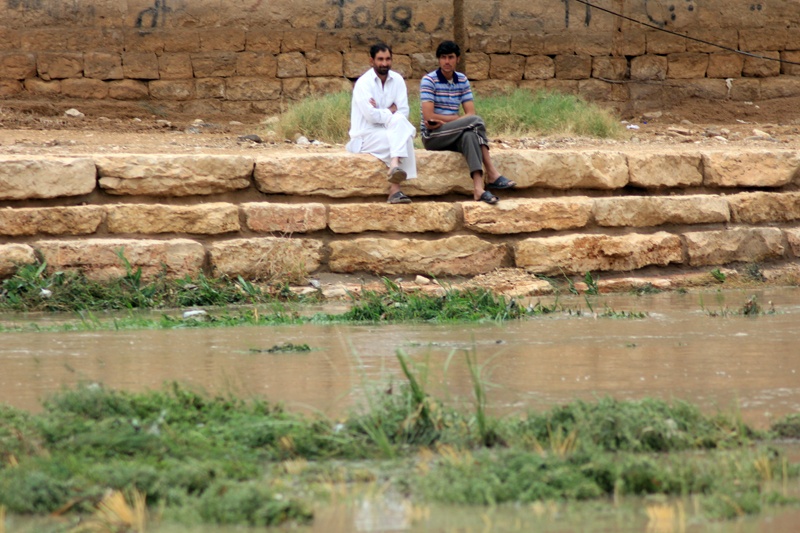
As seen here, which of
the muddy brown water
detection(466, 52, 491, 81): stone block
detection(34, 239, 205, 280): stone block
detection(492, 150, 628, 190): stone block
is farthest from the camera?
detection(466, 52, 491, 81): stone block

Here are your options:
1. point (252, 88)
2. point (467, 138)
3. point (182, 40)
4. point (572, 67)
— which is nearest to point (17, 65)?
point (182, 40)

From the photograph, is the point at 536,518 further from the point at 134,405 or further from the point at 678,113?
the point at 678,113

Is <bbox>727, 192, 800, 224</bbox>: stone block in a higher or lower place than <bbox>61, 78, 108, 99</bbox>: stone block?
lower

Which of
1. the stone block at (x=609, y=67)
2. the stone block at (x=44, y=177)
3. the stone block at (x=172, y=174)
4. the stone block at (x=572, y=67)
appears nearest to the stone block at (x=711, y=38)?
the stone block at (x=609, y=67)

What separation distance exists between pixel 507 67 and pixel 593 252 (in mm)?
6072

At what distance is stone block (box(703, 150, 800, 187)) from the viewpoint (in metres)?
8.67

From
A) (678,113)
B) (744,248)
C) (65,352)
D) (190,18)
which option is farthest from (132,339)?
(678,113)

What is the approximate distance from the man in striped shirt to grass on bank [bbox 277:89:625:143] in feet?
6.00

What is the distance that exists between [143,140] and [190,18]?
293cm

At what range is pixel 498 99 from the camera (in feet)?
38.0

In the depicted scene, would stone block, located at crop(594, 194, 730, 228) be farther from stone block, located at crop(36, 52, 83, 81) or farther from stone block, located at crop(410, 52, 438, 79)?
stone block, located at crop(36, 52, 83, 81)

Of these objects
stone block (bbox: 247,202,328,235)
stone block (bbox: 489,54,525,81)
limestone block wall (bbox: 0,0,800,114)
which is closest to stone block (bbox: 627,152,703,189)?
stone block (bbox: 247,202,328,235)

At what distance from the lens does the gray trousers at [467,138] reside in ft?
25.6

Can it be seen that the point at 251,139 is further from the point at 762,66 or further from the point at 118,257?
the point at 762,66
